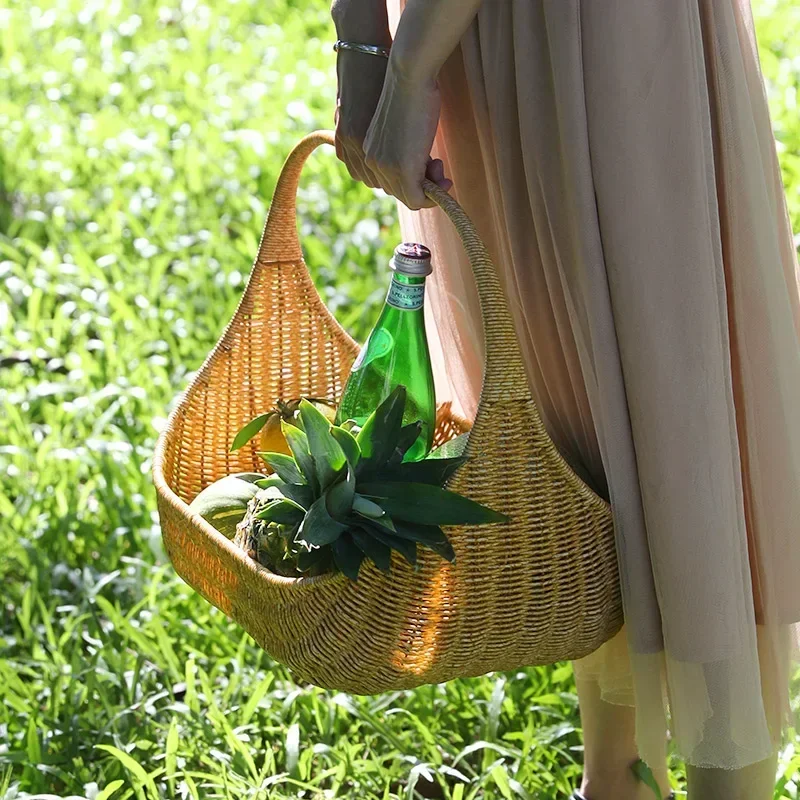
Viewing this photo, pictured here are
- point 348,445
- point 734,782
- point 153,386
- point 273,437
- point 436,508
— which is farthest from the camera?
point 153,386

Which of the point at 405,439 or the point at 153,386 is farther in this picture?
the point at 153,386

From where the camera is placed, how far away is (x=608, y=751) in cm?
172

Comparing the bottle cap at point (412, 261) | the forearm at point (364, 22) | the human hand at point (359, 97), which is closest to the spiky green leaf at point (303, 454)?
the bottle cap at point (412, 261)

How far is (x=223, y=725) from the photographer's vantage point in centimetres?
191

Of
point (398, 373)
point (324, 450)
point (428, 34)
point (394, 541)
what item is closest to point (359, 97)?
point (428, 34)

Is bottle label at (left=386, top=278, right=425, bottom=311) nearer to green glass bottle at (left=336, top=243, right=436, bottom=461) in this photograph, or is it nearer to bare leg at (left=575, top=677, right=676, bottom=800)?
green glass bottle at (left=336, top=243, right=436, bottom=461)

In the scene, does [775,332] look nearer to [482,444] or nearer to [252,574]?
[482,444]

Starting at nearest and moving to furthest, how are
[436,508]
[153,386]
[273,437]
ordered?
[436,508] → [273,437] → [153,386]

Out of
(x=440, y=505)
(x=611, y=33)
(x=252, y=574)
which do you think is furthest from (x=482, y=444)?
(x=611, y=33)

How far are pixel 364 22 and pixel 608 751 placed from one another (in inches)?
41.0

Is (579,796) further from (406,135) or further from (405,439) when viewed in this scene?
(406,135)

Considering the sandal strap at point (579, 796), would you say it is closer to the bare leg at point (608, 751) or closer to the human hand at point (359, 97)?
the bare leg at point (608, 751)

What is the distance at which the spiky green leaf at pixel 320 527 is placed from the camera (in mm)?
1278

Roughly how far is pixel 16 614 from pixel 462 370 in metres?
1.07
